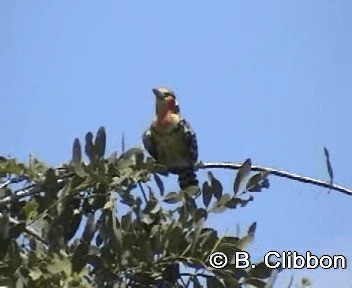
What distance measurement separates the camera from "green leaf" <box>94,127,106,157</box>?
8.38 ft

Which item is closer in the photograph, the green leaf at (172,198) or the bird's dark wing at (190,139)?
the green leaf at (172,198)

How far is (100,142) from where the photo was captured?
257cm

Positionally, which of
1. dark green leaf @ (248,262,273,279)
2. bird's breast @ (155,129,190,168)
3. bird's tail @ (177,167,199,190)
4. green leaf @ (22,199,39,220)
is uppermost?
bird's breast @ (155,129,190,168)

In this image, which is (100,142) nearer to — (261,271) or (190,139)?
(261,271)

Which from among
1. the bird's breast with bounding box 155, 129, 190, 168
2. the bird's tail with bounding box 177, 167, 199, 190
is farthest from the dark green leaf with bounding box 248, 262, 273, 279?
the bird's breast with bounding box 155, 129, 190, 168

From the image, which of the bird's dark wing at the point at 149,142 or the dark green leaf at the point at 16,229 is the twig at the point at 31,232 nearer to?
the dark green leaf at the point at 16,229

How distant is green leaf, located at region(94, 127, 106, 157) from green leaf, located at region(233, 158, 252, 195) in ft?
1.59

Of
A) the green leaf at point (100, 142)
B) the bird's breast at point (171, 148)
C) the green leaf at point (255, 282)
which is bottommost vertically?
the green leaf at point (255, 282)

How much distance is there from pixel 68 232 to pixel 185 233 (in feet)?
1.24

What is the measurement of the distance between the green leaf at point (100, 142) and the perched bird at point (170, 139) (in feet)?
6.09

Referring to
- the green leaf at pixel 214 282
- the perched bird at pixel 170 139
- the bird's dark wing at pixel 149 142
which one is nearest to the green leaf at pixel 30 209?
the green leaf at pixel 214 282

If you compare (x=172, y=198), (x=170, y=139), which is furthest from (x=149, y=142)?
(x=172, y=198)

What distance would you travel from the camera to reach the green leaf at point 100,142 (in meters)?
2.55

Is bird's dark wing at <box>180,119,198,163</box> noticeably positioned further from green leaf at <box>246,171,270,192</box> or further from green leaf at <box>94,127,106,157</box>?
green leaf at <box>94,127,106,157</box>
